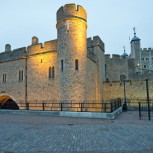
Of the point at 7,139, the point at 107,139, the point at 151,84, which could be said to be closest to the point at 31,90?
the point at 7,139

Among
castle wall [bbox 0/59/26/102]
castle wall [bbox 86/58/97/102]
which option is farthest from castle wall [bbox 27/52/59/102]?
castle wall [bbox 86/58/97/102]

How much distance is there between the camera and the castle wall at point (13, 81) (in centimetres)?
2183

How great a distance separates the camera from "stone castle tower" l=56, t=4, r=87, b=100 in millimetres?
16406

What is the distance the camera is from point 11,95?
22.8 m

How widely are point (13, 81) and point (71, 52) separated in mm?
11169

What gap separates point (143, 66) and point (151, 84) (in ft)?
122

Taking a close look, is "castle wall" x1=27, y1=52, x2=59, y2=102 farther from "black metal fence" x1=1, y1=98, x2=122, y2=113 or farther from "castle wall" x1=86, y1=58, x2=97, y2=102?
"castle wall" x1=86, y1=58, x2=97, y2=102

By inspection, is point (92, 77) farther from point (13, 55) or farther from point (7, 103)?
point (7, 103)

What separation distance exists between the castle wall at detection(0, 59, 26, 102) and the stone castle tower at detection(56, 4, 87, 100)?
25.7 feet

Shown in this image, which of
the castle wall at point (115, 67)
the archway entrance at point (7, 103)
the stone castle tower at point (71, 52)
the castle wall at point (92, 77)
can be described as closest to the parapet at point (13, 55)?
the archway entrance at point (7, 103)

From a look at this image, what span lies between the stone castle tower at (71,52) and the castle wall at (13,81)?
25.7 ft

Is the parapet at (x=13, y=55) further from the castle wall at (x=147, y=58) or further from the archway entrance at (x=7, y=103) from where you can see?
the castle wall at (x=147, y=58)

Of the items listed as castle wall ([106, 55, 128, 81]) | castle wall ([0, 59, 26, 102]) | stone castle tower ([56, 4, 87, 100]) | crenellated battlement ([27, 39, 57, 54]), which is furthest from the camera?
castle wall ([106, 55, 128, 81])

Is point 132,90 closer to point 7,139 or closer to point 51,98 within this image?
point 51,98
